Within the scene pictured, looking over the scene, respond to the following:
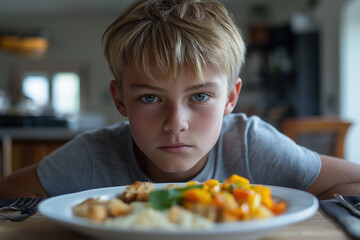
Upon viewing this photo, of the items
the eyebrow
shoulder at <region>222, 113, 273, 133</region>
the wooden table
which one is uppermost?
the eyebrow

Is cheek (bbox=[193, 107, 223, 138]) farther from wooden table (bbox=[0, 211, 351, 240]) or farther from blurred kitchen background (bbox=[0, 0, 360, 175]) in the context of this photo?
blurred kitchen background (bbox=[0, 0, 360, 175])

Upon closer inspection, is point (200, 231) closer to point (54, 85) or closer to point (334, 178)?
point (334, 178)

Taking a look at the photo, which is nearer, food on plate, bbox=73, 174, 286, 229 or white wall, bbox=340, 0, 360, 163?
food on plate, bbox=73, 174, 286, 229

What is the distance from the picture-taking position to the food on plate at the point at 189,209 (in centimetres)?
46

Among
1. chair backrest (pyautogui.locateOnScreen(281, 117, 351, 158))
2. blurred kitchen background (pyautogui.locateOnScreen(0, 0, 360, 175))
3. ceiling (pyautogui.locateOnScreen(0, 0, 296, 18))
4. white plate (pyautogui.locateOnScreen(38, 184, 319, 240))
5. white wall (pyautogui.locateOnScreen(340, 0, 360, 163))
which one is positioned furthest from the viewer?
ceiling (pyautogui.locateOnScreen(0, 0, 296, 18))

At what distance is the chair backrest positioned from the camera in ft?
7.65

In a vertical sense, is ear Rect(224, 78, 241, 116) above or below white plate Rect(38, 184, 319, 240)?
Answer: above

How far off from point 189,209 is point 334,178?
0.61 metres

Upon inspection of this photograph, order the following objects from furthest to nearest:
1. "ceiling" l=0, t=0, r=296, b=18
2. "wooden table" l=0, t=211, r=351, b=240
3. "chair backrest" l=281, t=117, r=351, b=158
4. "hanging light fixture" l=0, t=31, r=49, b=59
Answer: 1. "ceiling" l=0, t=0, r=296, b=18
2. "hanging light fixture" l=0, t=31, r=49, b=59
3. "chair backrest" l=281, t=117, r=351, b=158
4. "wooden table" l=0, t=211, r=351, b=240

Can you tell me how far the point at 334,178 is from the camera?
96cm

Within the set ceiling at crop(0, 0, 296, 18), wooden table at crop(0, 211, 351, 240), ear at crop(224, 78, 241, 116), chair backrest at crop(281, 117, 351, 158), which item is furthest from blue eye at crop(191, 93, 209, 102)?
ceiling at crop(0, 0, 296, 18)

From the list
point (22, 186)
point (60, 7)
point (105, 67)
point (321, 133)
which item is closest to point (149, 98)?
point (22, 186)

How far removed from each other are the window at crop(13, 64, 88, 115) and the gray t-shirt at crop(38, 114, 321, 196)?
6.55 metres

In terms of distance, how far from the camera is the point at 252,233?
437 millimetres
